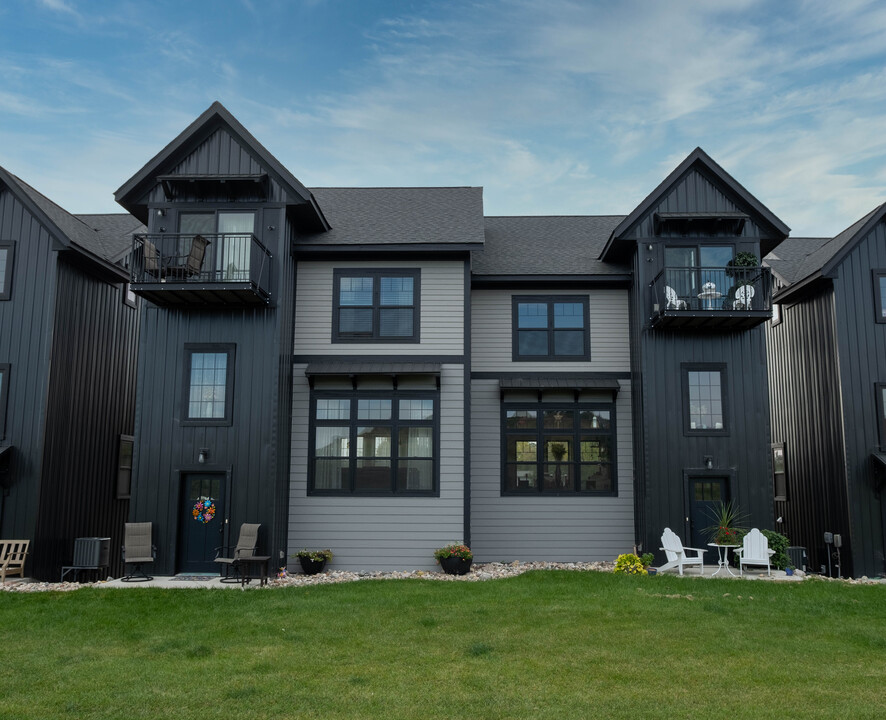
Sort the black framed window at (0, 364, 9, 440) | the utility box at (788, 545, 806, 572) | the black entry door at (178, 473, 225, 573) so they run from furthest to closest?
the utility box at (788, 545, 806, 572)
the black framed window at (0, 364, 9, 440)
the black entry door at (178, 473, 225, 573)

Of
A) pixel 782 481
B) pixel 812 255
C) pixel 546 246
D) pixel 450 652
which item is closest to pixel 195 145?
pixel 546 246

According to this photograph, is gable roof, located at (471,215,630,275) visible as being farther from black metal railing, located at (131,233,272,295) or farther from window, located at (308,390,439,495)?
black metal railing, located at (131,233,272,295)

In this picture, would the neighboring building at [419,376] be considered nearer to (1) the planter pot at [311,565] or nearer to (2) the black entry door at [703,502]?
(2) the black entry door at [703,502]

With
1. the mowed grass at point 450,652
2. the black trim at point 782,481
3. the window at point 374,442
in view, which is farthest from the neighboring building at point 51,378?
the black trim at point 782,481

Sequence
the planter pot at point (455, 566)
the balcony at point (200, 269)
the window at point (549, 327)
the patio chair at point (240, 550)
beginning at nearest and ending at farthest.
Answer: the patio chair at point (240, 550), the balcony at point (200, 269), the planter pot at point (455, 566), the window at point (549, 327)

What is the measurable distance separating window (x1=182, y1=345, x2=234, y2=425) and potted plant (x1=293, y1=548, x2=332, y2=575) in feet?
9.82

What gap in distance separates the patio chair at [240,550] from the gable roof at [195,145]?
251 inches

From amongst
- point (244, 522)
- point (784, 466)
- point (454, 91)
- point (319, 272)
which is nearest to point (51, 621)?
point (244, 522)

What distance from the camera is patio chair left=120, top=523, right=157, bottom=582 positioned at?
1391 cm

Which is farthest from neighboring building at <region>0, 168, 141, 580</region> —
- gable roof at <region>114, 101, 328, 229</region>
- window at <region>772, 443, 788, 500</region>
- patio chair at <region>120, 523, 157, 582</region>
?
window at <region>772, 443, 788, 500</region>

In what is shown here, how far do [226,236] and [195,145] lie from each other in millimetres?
2212

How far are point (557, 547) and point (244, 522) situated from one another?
663cm

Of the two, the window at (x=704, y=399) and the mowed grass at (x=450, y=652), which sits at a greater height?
the window at (x=704, y=399)

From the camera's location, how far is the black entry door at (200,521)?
14.4m
